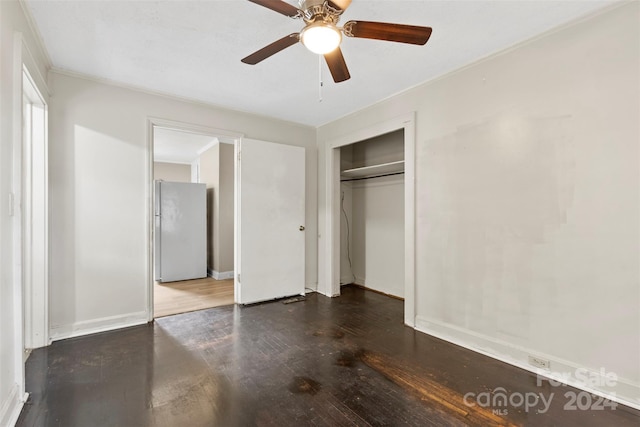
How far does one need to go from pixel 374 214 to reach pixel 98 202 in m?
3.32

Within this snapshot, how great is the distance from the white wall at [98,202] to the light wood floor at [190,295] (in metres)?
0.54

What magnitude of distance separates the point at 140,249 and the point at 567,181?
12.3 ft

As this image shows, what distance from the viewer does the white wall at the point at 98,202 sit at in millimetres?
2689

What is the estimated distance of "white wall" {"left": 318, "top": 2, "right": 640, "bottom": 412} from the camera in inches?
72.2

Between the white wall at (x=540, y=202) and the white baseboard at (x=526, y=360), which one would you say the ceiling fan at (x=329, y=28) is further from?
the white baseboard at (x=526, y=360)

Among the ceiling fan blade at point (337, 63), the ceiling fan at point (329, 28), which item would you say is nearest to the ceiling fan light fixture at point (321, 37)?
the ceiling fan at point (329, 28)

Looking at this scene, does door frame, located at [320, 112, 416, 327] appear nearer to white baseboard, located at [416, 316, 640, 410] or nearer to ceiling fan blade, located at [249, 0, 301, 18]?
white baseboard, located at [416, 316, 640, 410]

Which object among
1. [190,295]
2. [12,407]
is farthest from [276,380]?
[190,295]

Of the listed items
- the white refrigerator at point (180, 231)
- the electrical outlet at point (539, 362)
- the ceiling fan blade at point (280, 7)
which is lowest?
the electrical outlet at point (539, 362)

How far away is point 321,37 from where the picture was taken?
1.57 metres

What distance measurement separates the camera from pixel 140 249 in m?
3.06

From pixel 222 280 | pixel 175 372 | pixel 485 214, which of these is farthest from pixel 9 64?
pixel 222 280

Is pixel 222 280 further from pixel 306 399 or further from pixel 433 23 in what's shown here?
pixel 433 23

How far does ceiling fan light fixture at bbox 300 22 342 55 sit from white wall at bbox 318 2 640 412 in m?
1.58
